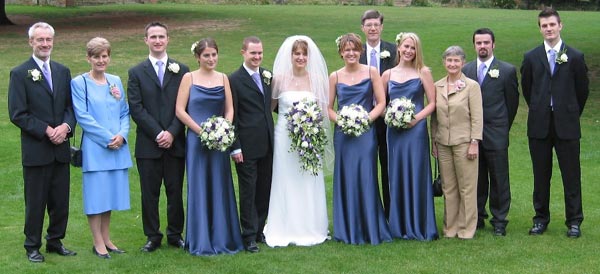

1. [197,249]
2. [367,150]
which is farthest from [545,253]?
[197,249]

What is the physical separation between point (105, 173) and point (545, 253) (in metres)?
4.46

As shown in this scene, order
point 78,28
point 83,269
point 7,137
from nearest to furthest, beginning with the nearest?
point 83,269 → point 7,137 → point 78,28

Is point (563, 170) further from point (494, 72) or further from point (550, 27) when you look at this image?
point (550, 27)

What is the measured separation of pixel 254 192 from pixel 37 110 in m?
2.37

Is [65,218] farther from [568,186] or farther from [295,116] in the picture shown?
[568,186]

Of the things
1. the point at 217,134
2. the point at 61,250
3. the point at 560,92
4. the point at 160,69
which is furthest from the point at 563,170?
the point at 61,250

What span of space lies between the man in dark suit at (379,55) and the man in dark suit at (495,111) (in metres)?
0.89

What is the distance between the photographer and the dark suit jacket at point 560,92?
920cm

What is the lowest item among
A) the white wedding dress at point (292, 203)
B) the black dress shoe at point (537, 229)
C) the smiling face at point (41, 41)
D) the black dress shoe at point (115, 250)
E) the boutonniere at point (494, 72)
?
the black dress shoe at point (115, 250)

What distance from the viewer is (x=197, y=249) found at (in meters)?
8.70

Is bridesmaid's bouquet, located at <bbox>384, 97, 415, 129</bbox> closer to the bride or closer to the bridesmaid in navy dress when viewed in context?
the bride

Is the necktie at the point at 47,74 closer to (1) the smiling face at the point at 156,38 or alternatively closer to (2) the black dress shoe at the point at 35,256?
(1) the smiling face at the point at 156,38

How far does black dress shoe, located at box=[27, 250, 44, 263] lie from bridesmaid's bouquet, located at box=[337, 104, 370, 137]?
325 centimetres

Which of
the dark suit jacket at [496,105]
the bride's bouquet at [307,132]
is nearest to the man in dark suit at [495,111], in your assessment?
the dark suit jacket at [496,105]
